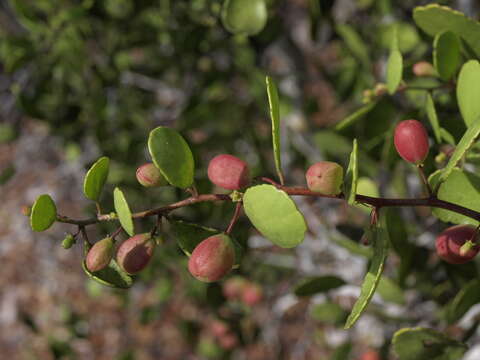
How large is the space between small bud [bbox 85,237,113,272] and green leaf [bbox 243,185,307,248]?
165 millimetres

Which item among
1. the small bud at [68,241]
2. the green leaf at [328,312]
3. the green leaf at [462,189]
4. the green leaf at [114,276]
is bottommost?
the green leaf at [328,312]

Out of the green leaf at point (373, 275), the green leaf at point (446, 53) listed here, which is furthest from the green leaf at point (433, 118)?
the green leaf at point (373, 275)

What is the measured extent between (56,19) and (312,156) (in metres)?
0.71

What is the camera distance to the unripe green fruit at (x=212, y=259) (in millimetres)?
527

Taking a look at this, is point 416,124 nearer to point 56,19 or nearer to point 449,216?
point 449,216

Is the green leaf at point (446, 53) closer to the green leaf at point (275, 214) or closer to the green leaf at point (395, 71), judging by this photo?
the green leaf at point (395, 71)

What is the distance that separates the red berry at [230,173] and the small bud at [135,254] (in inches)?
4.2

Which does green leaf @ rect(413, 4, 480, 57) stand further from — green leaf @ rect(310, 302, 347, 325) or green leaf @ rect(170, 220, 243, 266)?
green leaf @ rect(310, 302, 347, 325)

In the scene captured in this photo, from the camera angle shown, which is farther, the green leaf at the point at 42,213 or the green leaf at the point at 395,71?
the green leaf at the point at 395,71

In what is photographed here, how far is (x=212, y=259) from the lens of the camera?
528 mm

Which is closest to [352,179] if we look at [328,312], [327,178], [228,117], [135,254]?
[327,178]

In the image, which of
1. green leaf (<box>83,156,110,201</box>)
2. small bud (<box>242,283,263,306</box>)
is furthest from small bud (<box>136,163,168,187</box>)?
small bud (<box>242,283,263,306</box>)

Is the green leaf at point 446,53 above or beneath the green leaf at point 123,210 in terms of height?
above

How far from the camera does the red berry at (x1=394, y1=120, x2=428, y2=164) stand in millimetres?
544
